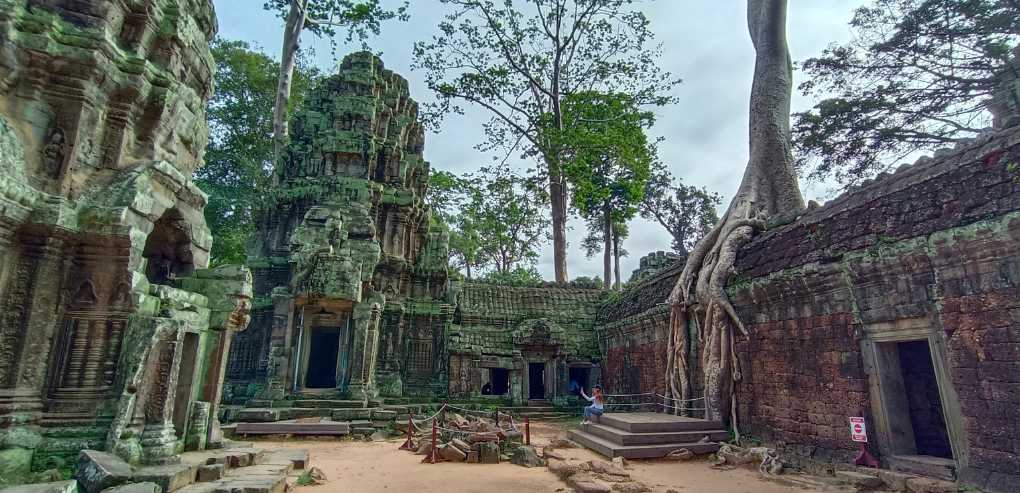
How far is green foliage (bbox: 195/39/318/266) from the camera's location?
21016 mm

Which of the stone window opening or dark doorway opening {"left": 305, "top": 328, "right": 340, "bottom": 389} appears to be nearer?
the stone window opening

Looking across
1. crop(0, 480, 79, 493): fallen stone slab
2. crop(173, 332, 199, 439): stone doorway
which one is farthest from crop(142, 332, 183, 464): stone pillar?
crop(0, 480, 79, 493): fallen stone slab

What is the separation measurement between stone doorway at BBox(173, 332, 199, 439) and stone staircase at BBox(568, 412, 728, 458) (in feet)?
20.1

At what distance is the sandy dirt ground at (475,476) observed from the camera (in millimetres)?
6238

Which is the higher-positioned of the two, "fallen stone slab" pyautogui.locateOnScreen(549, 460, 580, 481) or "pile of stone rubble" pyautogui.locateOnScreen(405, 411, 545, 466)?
"pile of stone rubble" pyautogui.locateOnScreen(405, 411, 545, 466)

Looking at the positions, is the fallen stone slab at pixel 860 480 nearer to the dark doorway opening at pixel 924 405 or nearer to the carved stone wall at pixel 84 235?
the dark doorway opening at pixel 924 405

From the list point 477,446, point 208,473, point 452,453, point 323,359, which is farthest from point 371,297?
point 208,473

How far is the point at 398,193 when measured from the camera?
16.5 meters

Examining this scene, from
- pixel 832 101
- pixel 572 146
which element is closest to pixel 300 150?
pixel 572 146

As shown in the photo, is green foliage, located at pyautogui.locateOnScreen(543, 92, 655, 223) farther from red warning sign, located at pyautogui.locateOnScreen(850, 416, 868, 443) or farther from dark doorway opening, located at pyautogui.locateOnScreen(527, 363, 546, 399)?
red warning sign, located at pyautogui.locateOnScreen(850, 416, 868, 443)

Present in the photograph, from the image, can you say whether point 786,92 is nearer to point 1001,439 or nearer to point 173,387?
point 1001,439

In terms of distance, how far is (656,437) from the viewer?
8578 mm

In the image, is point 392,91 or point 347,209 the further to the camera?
point 392,91

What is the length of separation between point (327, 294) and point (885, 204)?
11.3 meters
